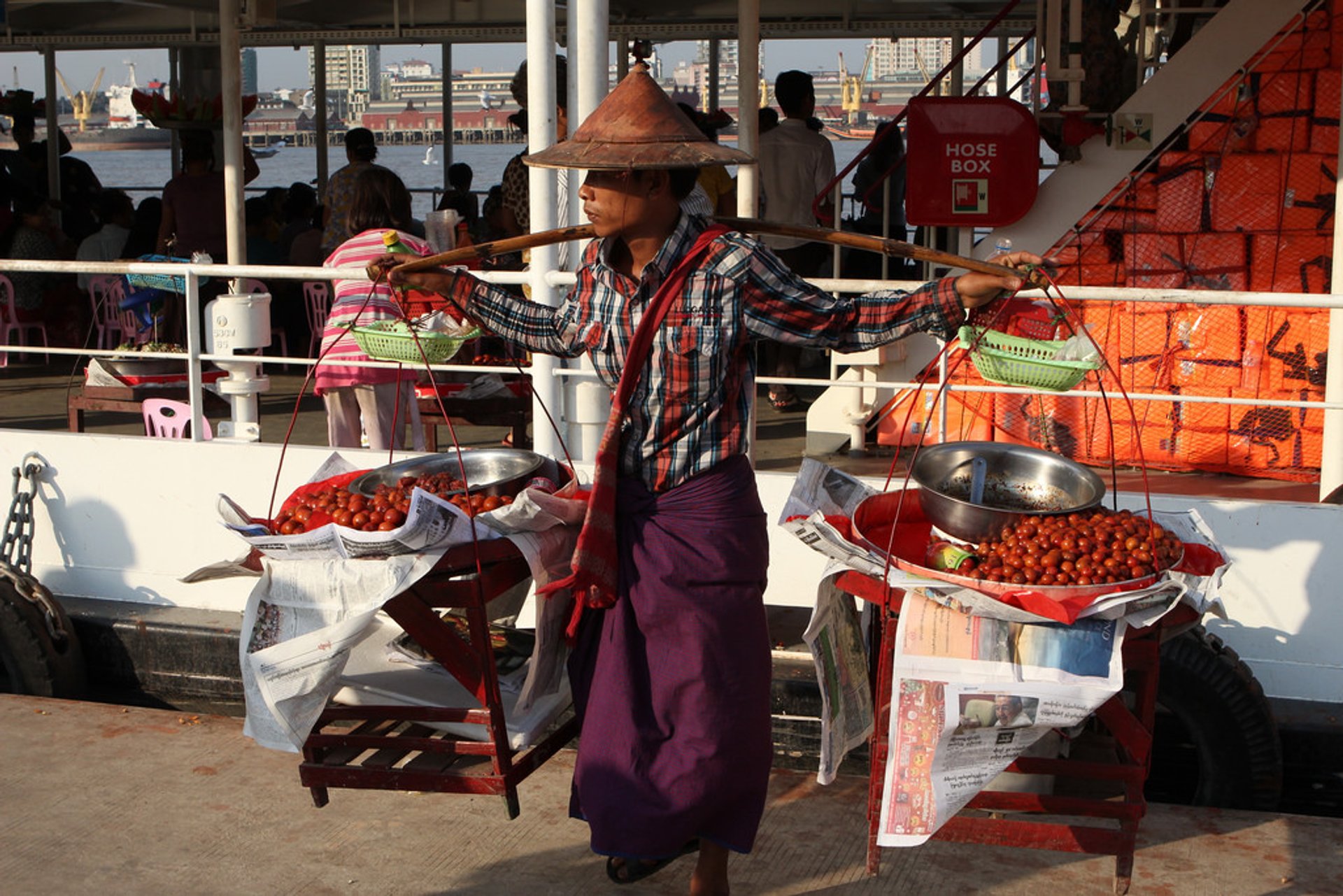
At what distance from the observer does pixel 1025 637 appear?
2998 mm

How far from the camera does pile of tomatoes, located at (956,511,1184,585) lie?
9.84 feet

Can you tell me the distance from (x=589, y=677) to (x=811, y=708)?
4.50 feet

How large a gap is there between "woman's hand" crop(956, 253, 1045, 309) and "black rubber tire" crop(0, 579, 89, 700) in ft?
12.0

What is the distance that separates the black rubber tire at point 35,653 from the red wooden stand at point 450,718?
6.79 ft

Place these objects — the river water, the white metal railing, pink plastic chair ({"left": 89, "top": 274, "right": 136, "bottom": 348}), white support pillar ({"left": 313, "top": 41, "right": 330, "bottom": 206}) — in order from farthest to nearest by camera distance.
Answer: the river water < white support pillar ({"left": 313, "top": 41, "right": 330, "bottom": 206}) < pink plastic chair ({"left": 89, "top": 274, "right": 136, "bottom": 348}) < the white metal railing

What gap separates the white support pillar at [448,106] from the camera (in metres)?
13.9

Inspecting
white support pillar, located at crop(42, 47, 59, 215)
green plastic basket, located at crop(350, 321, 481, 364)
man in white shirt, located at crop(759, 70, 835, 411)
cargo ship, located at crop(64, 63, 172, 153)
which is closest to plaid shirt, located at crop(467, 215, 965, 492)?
green plastic basket, located at crop(350, 321, 481, 364)

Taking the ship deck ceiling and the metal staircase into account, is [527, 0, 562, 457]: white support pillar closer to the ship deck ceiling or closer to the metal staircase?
the metal staircase

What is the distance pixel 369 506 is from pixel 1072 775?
1747 mm

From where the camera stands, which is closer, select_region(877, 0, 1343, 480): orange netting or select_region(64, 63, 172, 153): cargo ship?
select_region(877, 0, 1343, 480): orange netting

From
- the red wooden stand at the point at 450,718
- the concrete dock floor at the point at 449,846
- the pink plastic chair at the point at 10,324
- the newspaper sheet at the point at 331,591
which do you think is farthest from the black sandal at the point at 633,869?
the pink plastic chair at the point at 10,324

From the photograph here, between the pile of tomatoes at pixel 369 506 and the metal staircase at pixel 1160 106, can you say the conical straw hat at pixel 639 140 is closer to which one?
the pile of tomatoes at pixel 369 506

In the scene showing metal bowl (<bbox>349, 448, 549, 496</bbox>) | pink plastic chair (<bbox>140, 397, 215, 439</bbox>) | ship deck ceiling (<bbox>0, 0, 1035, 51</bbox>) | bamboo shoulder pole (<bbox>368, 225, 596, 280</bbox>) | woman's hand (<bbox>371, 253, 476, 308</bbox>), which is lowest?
pink plastic chair (<bbox>140, 397, 215, 439</bbox>)

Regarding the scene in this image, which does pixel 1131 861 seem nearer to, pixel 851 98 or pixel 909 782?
pixel 909 782
